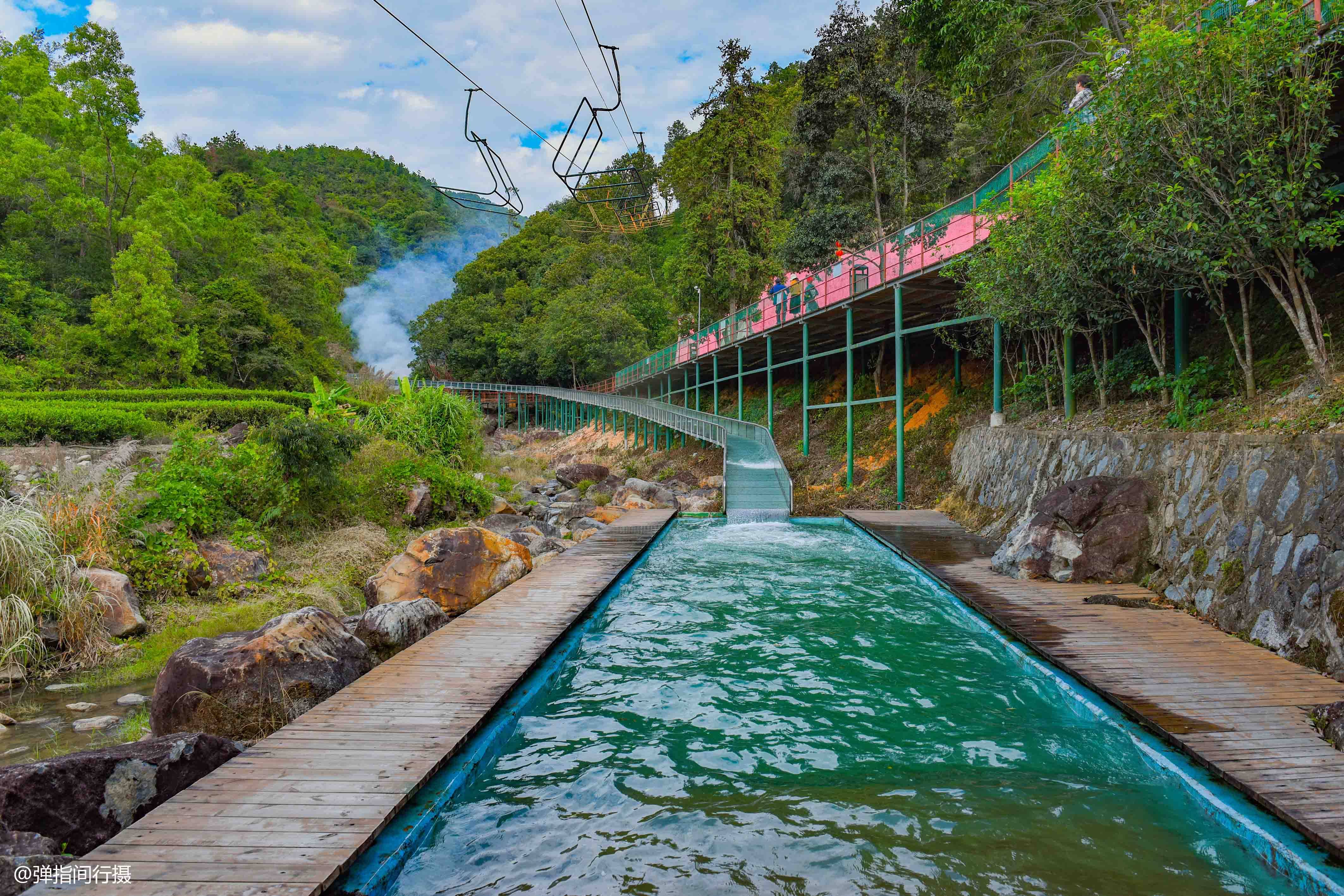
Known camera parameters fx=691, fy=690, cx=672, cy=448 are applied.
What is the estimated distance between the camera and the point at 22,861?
2.73 meters

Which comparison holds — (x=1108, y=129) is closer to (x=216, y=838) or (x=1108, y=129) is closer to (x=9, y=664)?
(x=216, y=838)

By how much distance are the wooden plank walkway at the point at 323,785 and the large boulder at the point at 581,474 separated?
1587 cm

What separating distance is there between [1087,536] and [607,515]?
9.96m

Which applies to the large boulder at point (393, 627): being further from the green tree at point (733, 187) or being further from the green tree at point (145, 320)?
the green tree at point (733, 187)

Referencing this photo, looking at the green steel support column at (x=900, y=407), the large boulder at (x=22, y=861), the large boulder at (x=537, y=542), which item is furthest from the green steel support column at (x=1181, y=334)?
the large boulder at (x=22, y=861)

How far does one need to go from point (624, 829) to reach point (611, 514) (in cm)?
1211

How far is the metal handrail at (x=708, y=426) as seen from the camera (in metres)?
16.5

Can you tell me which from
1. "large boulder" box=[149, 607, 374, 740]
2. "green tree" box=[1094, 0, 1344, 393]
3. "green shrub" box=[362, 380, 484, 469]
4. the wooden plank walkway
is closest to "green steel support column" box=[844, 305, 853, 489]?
"green shrub" box=[362, 380, 484, 469]

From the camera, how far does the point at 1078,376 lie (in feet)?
35.7

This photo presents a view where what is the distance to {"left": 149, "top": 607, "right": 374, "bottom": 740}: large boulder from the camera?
4523 millimetres

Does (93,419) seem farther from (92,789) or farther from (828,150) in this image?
(828,150)

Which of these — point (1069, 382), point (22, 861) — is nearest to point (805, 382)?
point (1069, 382)

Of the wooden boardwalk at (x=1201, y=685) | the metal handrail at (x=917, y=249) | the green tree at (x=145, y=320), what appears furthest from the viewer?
the green tree at (x=145, y=320)

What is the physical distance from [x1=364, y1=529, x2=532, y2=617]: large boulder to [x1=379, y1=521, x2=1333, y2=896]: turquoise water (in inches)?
83.8
